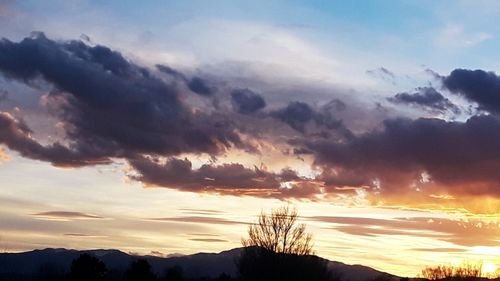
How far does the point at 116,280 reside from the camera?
112 meters

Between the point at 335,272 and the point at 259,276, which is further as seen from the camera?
the point at 335,272

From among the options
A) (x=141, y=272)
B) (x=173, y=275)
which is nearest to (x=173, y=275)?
(x=173, y=275)

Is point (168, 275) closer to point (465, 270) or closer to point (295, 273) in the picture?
point (295, 273)

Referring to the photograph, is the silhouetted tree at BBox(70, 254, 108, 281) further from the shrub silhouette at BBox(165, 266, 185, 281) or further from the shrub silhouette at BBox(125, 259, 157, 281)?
the shrub silhouette at BBox(165, 266, 185, 281)

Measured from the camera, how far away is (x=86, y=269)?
99.4 meters

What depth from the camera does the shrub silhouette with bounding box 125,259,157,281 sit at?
92500 millimetres

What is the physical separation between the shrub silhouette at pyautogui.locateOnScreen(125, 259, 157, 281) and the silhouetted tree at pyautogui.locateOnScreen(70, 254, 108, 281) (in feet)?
20.6

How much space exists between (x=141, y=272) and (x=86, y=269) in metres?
10.3

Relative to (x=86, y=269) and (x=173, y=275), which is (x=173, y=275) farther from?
(x=86, y=269)

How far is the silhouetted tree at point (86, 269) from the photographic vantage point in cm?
9844

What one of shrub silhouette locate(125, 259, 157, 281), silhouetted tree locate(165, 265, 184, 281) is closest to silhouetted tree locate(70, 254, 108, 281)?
shrub silhouette locate(125, 259, 157, 281)

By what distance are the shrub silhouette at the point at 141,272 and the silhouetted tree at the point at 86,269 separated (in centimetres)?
629

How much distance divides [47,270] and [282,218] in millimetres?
81171

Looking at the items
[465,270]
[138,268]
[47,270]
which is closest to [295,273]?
[138,268]
